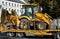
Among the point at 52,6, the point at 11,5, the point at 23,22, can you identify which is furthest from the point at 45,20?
the point at 11,5

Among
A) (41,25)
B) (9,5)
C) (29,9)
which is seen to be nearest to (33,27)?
(41,25)

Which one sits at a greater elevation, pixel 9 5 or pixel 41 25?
pixel 9 5

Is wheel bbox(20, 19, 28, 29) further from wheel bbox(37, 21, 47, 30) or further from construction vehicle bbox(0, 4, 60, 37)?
wheel bbox(37, 21, 47, 30)

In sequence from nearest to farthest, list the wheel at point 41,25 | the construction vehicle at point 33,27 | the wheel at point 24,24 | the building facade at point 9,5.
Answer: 1. the construction vehicle at point 33,27
2. the wheel at point 41,25
3. the wheel at point 24,24
4. the building facade at point 9,5

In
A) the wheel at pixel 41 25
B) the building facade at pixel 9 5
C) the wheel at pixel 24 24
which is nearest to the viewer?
the wheel at pixel 41 25

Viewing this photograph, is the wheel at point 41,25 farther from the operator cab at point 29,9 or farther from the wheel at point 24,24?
the operator cab at point 29,9

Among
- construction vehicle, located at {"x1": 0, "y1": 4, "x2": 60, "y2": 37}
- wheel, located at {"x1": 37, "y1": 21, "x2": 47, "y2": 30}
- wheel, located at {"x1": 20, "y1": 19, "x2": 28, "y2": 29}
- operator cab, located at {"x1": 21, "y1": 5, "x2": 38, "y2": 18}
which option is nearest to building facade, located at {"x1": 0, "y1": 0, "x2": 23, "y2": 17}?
operator cab, located at {"x1": 21, "y1": 5, "x2": 38, "y2": 18}

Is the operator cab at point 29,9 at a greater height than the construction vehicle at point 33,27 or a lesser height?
greater

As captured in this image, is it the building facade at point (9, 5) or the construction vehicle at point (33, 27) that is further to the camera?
the building facade at point (9, 5)

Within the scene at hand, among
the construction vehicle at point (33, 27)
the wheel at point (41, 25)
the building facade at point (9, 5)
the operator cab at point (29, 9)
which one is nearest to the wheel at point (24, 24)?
the construction vehicle at point (33, 27)

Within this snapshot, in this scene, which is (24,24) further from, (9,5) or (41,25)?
(9,5)

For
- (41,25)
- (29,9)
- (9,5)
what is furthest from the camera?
(9,5)

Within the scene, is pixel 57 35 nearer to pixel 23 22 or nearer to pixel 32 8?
pixel 23 22

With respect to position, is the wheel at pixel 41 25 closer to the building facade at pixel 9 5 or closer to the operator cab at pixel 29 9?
the operator cab at pixel 29 9
